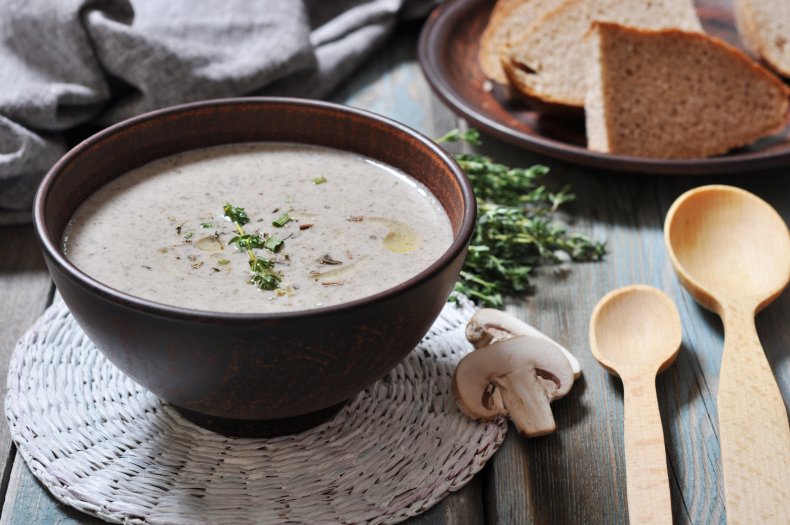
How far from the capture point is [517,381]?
1.62m

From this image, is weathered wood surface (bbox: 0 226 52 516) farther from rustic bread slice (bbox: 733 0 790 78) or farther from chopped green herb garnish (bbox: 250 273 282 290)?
rustic bread slice (bbox: 733 0 790 78)

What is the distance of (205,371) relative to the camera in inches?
50.8

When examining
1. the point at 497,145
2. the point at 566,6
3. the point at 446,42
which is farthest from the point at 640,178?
the point at 446,42

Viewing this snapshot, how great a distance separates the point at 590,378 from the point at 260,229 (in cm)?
67

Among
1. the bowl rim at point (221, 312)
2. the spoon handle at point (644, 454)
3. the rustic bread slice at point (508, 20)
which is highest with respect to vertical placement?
the bowl rim at point (221, 312)

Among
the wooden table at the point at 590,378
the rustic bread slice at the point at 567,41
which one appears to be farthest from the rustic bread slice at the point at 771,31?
the wooden table at the point at 590,378

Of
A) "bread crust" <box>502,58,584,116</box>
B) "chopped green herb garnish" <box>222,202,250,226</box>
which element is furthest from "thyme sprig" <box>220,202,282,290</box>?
"bread crust" <box>502,58,584,116</box>

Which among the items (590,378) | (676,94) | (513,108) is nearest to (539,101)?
(513,108)

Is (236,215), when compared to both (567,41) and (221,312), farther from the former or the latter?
(567,41)

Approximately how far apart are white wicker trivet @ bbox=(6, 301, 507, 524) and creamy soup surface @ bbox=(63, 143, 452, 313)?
26 centimetres

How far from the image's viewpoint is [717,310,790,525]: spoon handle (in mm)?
1363

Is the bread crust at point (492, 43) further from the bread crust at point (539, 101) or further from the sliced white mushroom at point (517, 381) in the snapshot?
the sliced white mushroom at point (517, 381)

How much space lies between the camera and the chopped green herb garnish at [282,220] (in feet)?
5.17

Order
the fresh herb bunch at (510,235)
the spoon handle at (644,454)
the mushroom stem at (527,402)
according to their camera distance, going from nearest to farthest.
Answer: the spoon handle at (644,454), the mushroom stem at (527,402), the fresh herb bunch at (510,235)
